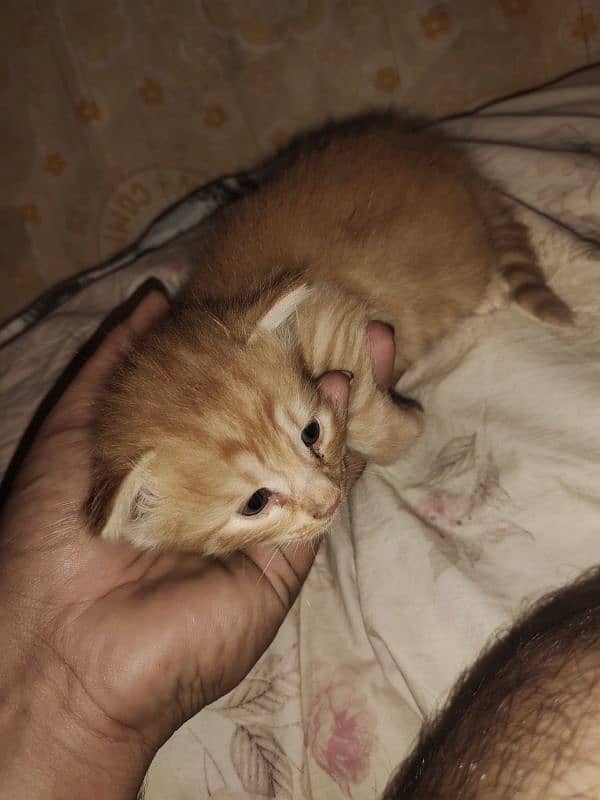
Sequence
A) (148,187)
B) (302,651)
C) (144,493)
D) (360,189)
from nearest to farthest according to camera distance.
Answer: (144,493) < (302,651) < (360,189) < (148,187)

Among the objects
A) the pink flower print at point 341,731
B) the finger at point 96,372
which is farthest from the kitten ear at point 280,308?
the pink flower print at point 341,731

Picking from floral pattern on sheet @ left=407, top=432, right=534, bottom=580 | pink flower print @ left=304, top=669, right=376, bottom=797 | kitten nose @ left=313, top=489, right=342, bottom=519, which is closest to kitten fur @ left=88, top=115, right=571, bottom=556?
kitten nose @ left=313, top=489, right=342, bottom=519

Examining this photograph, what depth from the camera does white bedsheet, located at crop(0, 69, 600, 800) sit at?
1.18m

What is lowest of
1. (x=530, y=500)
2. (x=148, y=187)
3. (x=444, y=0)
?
(x=530, y=500)

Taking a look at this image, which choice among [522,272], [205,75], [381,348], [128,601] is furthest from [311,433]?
[205,75]

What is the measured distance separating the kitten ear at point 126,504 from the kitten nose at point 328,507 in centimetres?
30

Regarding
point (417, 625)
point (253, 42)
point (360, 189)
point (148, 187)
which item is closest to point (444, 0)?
point (253, 42)

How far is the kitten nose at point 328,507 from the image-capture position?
1160 millimetres

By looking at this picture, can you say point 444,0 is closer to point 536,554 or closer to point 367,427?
point 367,427

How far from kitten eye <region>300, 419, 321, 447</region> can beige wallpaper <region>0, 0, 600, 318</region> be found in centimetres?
129

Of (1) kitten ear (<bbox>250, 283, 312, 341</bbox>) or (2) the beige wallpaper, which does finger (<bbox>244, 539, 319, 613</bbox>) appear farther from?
(2) the beige wallpaper

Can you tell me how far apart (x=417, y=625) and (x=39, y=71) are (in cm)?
198

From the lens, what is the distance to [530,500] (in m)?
1.24

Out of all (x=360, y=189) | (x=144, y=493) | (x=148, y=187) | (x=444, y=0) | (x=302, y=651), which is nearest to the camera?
(x=144, y=493)
